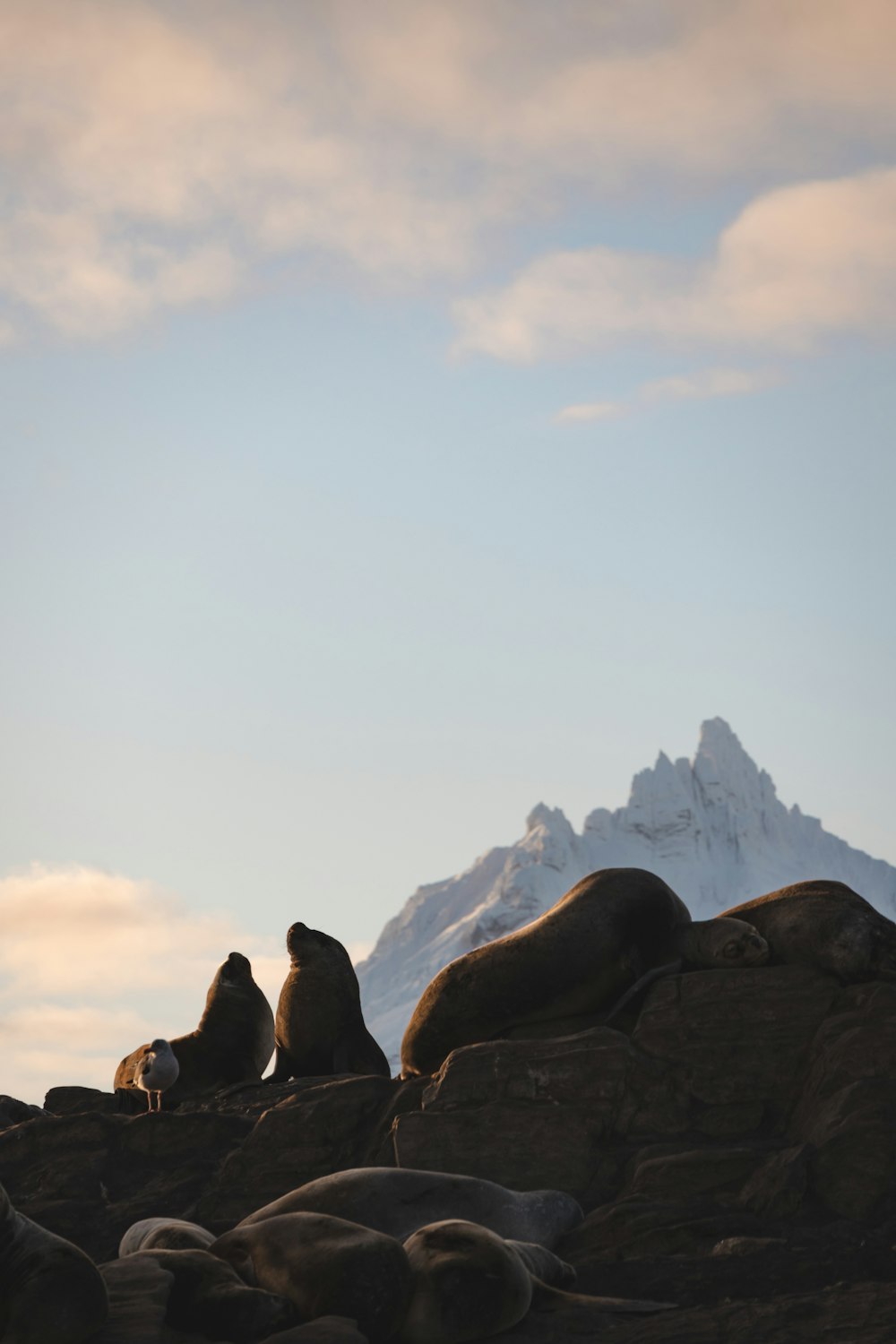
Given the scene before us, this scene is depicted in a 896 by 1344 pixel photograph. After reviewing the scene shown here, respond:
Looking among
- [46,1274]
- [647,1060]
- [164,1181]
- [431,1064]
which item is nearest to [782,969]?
[647,1060]

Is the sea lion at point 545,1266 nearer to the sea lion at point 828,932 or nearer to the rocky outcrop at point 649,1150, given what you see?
the rocky outcrop at point 649,1150

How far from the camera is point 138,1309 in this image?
8008 mm

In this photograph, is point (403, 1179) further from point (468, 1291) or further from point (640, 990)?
point (640, 990)

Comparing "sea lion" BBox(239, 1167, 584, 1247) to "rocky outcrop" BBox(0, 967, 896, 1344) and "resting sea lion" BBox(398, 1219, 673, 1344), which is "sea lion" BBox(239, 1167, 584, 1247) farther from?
"resting sea lion" BBox(398, 1219, 673, 1344)

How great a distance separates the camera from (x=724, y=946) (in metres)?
12.6

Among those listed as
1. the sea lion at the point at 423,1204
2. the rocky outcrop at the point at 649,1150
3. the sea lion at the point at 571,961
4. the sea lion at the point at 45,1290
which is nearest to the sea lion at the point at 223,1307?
the rocky outcrop at the point at 649,1150

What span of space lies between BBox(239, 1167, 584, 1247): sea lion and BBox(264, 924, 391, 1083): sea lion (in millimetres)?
4808

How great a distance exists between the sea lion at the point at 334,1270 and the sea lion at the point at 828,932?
15.6 ft

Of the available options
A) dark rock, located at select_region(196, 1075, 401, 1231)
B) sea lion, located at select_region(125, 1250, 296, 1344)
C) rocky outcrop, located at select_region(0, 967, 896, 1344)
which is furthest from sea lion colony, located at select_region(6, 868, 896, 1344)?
dark rock, located at select_region(196, 1075, 401, 1231)

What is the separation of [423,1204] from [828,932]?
13.6ft

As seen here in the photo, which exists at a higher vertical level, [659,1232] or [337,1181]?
[337,1181]

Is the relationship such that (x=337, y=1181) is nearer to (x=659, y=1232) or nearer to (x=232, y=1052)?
(x=659, y=1232)

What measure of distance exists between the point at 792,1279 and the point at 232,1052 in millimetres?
8316

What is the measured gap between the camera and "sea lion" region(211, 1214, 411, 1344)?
26.4 feet
